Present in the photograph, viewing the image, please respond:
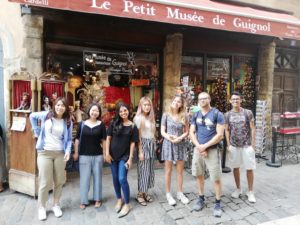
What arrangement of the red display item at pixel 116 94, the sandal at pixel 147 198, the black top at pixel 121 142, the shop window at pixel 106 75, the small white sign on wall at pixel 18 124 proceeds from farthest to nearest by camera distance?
the red display item at pixel 116 94, the shop window at pixel 106 75, the small white sign on wall at pixel 18 124, the sandal at pixel 147 198, the black top at pixel 121 142

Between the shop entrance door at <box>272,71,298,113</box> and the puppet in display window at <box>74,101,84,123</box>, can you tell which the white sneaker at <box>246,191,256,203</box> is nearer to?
the puppet in display window at <box>74,101,84,123</box>

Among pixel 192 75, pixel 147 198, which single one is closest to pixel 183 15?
pixel 192 75

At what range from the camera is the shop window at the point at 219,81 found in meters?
7.10

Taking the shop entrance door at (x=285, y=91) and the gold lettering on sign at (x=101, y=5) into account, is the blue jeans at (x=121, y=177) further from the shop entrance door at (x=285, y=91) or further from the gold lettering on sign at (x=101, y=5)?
the shop entrance door at (x=285, y=91)

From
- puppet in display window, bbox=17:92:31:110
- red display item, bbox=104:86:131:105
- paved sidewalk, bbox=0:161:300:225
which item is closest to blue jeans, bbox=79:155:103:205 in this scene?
paved sidewalk, bbox=0:161:300:225

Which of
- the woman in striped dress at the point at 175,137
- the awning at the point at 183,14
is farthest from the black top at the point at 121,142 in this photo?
the awning at the point at 183,14

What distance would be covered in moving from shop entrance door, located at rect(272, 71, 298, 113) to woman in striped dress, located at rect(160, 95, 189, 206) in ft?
16.4

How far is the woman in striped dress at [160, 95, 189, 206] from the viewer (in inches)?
→ 163

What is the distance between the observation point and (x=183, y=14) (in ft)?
→ 14.5

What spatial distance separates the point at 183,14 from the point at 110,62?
209cm

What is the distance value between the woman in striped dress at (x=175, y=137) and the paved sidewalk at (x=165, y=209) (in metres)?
0.37

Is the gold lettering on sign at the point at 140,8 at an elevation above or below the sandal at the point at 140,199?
above

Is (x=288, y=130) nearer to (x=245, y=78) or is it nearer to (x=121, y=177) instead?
(x=245, y=78)

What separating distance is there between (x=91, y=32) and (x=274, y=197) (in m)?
4.65
